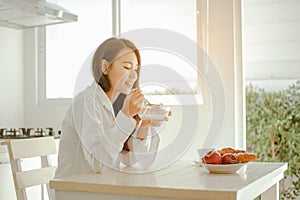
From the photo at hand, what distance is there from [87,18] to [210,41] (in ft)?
3.27

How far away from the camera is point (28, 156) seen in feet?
6.24

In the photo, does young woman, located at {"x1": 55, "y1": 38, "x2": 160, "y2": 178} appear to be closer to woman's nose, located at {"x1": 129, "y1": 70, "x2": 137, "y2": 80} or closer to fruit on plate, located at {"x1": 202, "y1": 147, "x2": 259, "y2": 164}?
woman's nose, located at {"x1": 129, "y1": 70, "x2": 137, "y2": 80}

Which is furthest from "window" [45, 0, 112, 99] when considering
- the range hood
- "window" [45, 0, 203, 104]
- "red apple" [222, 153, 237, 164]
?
"red apple" [222, 153, 237, 164]

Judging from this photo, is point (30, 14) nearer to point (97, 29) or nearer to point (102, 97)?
point (97, 29)

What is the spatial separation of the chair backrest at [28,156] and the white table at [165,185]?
0.39m

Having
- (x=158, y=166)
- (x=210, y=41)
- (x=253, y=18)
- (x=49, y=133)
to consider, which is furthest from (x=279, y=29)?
(x=49, y=133)

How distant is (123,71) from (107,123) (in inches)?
7.9

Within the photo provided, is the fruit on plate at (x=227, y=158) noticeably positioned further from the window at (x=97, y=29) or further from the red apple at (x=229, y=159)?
the window at (x=97, y=29)

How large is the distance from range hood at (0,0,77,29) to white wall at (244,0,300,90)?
109cm

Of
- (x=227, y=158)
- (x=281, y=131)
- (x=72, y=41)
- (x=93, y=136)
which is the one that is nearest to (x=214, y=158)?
(x=227, y=158)

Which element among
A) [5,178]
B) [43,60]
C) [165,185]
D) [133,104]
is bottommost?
[5,178]

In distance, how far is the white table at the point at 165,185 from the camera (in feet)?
4.30

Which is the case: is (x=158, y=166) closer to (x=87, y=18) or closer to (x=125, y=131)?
(x=125, y=131)

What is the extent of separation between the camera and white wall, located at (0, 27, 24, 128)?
10.7 feet
